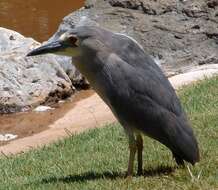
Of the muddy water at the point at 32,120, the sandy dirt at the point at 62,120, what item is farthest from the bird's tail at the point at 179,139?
the muddy water at the point at 32,120

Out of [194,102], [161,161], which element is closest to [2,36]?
[194,102]

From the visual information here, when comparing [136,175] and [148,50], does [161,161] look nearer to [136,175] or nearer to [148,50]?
[136,175]

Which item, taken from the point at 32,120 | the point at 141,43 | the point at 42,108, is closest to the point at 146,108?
the point at 32,120

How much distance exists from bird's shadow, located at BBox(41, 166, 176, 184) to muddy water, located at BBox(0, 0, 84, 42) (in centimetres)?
1201

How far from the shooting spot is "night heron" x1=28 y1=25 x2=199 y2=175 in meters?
6.20

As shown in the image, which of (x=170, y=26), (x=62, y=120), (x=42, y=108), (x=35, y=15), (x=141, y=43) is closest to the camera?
(x=62, y=120)

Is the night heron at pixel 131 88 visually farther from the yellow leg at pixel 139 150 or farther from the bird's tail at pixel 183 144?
the yellow leg at pixel 139 150

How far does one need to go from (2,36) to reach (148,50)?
3.14m

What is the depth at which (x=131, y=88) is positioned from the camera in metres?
6.24

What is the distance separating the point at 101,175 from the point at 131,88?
3.04ft

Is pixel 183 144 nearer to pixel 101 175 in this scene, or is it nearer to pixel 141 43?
pixel 101 175

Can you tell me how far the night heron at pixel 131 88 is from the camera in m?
6.20

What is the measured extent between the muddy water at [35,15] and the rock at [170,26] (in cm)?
457

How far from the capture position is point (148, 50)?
45.2 feet
